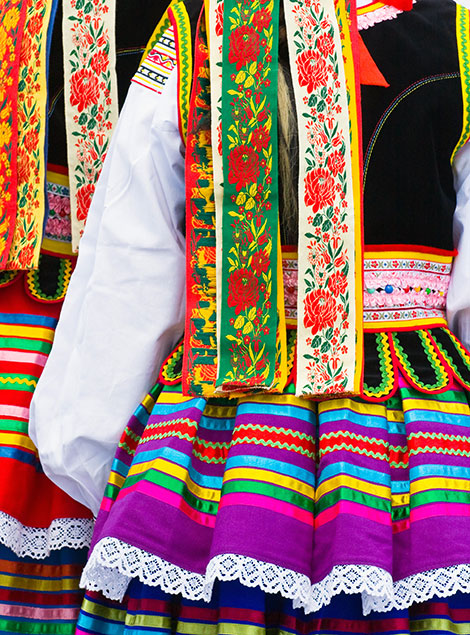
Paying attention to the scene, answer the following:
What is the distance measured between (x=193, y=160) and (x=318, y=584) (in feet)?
2.29

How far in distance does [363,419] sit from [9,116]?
932 mm

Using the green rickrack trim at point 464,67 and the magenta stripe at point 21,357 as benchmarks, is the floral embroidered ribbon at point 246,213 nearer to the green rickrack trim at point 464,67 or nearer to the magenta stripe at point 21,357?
the green rickrack trim at point 464,67

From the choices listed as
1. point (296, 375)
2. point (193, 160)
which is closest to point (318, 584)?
point (296, 375)

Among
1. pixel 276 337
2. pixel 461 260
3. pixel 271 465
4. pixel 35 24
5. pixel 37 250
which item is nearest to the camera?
pixel 271 465

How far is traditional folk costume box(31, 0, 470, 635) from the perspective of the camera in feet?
4.33

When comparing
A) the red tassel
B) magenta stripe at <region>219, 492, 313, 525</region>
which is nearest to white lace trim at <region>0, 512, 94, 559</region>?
magenta stripe at <region>219, 492, 313, 525</region>

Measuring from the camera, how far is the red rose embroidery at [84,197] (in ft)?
5.93

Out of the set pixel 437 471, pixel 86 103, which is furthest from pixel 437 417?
pixel 86 103

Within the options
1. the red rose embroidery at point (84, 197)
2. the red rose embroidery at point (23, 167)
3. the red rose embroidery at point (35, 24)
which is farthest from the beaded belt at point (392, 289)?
the red rose embroidery at point (35, 24)

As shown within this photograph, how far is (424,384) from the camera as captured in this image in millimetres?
1451

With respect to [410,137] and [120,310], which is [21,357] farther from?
[410,137]

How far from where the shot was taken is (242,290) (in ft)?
4.86

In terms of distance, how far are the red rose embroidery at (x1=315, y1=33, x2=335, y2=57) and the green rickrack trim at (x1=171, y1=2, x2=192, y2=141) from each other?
0.23m

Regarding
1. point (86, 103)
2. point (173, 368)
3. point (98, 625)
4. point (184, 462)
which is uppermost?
point (86, 103)
